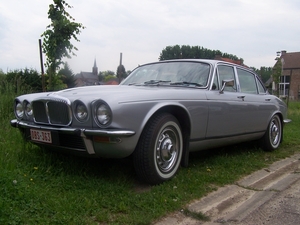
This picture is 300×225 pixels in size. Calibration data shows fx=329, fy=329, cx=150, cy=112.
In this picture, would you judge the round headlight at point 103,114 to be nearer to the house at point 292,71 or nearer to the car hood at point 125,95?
the car hood at point 125,95

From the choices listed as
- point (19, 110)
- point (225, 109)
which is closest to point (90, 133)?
point (19, 110)

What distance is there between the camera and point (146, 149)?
3.23 m

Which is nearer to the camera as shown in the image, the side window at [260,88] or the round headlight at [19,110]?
the round headlight at [19,110]

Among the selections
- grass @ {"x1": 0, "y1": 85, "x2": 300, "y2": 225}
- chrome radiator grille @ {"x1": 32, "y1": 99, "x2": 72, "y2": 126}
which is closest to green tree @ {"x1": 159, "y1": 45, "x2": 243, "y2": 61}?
grass @ {"x1": 0, "y1": 85, "x2": 300, "y2": 225}

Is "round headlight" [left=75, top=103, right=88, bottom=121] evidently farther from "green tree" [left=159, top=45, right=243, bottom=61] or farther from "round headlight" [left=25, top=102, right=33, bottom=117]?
"green tree" [left=159, top=45, right=243, bottom=61]

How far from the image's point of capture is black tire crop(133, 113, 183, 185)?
325 centimetres

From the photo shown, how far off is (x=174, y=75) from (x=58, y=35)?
192 inches

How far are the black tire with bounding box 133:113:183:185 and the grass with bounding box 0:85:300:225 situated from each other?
135 millimetres

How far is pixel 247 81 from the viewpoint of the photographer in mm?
5488

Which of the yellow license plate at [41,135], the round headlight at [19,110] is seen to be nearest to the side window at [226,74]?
the yellow license plate at [41,135]

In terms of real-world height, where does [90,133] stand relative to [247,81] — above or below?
below

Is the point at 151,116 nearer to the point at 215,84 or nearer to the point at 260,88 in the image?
the point at 215,84

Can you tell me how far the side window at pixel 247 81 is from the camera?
5.30 meters

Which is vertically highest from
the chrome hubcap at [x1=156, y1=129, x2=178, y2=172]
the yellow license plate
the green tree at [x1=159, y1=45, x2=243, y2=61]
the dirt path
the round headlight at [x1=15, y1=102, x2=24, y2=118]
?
the green tree at [x1=159, y1=45, x2=243, y2=61]
